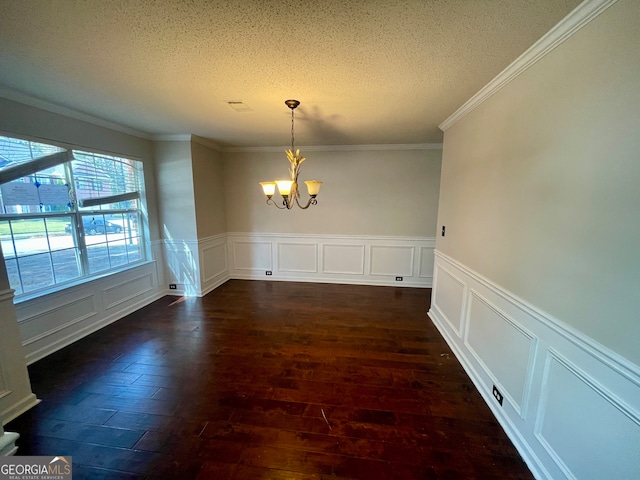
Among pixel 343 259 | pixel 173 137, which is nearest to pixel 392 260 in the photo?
pixel 343 259

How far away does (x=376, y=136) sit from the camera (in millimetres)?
3672

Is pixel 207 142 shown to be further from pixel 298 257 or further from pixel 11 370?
pixel 11 370

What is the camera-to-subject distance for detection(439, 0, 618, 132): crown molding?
1118 mm

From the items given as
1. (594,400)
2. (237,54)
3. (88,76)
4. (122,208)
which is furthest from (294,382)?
(122,208)

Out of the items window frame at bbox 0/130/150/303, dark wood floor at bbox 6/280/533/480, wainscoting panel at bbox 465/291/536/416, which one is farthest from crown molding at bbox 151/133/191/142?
wainscoting panel at bbox 465/291/536/416

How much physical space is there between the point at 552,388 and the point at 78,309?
4287mm

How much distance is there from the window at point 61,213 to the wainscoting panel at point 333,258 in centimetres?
190

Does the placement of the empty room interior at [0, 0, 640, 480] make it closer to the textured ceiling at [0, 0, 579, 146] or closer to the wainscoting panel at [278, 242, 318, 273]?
the textured ceiling at [0, 0, 579, 146]

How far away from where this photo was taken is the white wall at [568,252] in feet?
3.27

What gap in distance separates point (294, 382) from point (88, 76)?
2.94 metres

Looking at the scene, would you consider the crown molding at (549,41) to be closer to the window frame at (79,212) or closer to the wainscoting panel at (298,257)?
the wainscoting panel at (298,257)

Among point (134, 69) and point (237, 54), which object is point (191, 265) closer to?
point (134, 69)

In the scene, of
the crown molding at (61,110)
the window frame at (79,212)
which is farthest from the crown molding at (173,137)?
the window frame at (79,212)

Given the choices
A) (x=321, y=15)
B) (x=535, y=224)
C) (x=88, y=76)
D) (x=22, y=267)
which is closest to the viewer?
(x=321, y=15)
